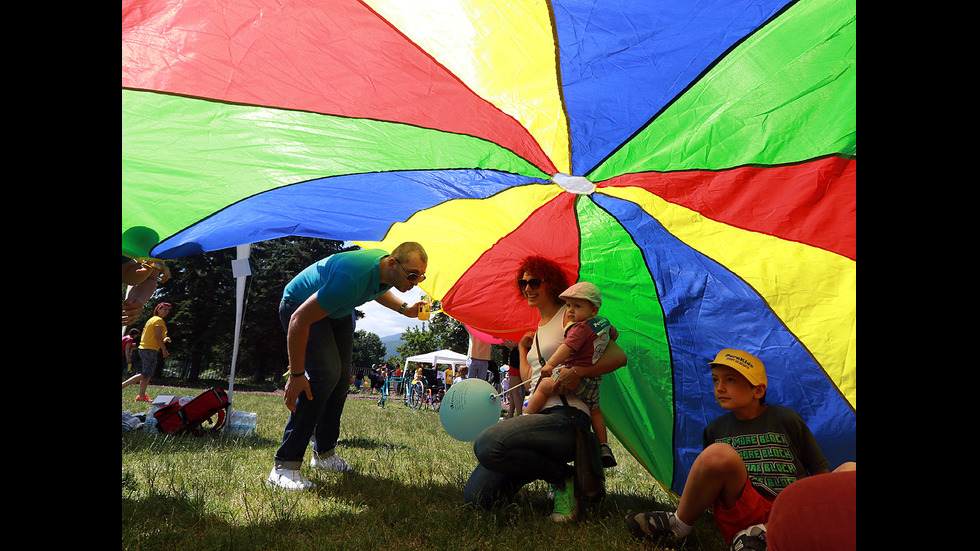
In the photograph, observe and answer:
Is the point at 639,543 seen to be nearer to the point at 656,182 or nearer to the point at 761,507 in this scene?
the point at 761,507

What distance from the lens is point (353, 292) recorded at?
9.52 feet

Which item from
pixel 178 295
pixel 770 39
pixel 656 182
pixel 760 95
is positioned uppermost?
pixel 770 39

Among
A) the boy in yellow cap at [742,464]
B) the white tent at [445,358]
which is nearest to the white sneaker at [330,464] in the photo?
the boy in yellow cap at [742,464]

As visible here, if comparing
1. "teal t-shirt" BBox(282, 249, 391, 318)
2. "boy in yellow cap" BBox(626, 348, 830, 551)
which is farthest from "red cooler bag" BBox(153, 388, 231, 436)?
"boy in yellow cap" BBox(626, 348, 830, 551)

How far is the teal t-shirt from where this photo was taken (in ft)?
9.25

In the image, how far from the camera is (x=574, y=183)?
3.06m

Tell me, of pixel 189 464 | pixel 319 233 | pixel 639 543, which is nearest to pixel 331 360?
pixel 319 233

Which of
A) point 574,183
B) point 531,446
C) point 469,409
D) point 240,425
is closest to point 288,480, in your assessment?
point 469,409

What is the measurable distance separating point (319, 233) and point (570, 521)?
6.61 ft

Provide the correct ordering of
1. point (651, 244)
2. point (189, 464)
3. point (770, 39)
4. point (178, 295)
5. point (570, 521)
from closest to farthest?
point (770, 39) → point (570, 521) → point (651, 244) → point (189, 464) → point (178, 295)

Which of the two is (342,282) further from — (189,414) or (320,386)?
(189,414)

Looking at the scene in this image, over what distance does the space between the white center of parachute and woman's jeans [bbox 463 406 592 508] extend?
1243 mm
